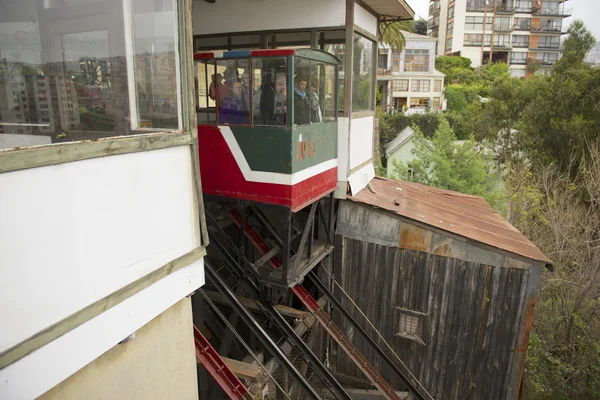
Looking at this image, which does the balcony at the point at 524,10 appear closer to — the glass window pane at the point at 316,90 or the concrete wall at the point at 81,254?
the glass window pane at the point at 316,90

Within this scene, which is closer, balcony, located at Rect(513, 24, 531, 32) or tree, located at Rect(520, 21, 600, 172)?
tree, located at Rect(520, 21, 600, 172)

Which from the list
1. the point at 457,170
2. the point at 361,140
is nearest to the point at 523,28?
the point at 457,170

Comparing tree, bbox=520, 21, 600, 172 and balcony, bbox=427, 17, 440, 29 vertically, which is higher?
balcony, bbox=427, 17, 440, 29

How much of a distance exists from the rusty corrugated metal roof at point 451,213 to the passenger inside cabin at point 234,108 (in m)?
3.06

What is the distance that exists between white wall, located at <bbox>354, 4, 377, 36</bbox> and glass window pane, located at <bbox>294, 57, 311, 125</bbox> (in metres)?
2.69

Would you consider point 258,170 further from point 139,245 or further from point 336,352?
point 336,352

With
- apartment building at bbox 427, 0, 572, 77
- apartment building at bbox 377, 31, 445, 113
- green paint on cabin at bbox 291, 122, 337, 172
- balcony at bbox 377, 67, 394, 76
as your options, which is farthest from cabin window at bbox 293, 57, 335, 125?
apartment building at bbox 427, 0, 572, 77

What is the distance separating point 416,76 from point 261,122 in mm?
41919

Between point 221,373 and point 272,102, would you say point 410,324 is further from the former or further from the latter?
point 272,102

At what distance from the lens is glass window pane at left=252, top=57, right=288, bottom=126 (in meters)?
5.46

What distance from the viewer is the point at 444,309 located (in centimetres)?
765

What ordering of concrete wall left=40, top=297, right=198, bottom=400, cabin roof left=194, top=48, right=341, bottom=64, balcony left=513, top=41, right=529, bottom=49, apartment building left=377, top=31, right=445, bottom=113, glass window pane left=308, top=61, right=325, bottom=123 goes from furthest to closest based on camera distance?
balcony left=513, top=41, right=529, bottom=49 < apartment building left=377, top=31, right=445, bottom=113 < glass window pane left=308, top=61, right=325, bottom=123 < cabin roof left=194, top=48, right=341, bottom=64 < concrete wall left=40, top=297, right=198, bottom=400

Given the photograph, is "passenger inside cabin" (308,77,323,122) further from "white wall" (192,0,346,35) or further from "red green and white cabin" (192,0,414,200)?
"white wall" (192,0,346,35)

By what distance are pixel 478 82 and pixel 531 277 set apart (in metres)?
45.6
